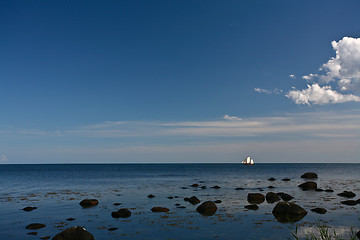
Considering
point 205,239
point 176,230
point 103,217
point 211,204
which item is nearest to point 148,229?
point 176,230

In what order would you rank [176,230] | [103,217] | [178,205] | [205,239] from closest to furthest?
[205,239] < [176,230] < [103,217] < [178,205]

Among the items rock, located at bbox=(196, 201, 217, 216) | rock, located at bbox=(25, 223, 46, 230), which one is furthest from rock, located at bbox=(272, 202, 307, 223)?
rock, located at bbox=(25, 223, 46, 230)

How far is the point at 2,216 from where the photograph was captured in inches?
1272

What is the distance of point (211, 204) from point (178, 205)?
18.6 ft

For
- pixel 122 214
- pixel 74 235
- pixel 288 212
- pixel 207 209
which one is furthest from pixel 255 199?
pixel 74 235

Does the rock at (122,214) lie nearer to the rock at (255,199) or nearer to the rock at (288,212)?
the rock at (288,212)

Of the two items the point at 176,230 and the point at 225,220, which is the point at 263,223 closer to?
the point at 225,220

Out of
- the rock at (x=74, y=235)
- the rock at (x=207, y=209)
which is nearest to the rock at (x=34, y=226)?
the rock at (x=74, y=235)

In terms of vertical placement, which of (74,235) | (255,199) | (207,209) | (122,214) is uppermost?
(74,235)

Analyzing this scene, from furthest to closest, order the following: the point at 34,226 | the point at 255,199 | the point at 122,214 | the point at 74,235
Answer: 1. the point at 255,199
2. the point at 122,214
3. the point at 34,226
4. the point at 74,235

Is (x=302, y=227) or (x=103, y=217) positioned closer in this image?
(x=302, y=227)

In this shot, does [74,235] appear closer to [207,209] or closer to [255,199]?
[207,209]

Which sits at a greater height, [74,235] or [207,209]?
[74,235]

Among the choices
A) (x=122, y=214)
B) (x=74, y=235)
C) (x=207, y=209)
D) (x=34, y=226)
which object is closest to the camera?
(x=74, y=235)
